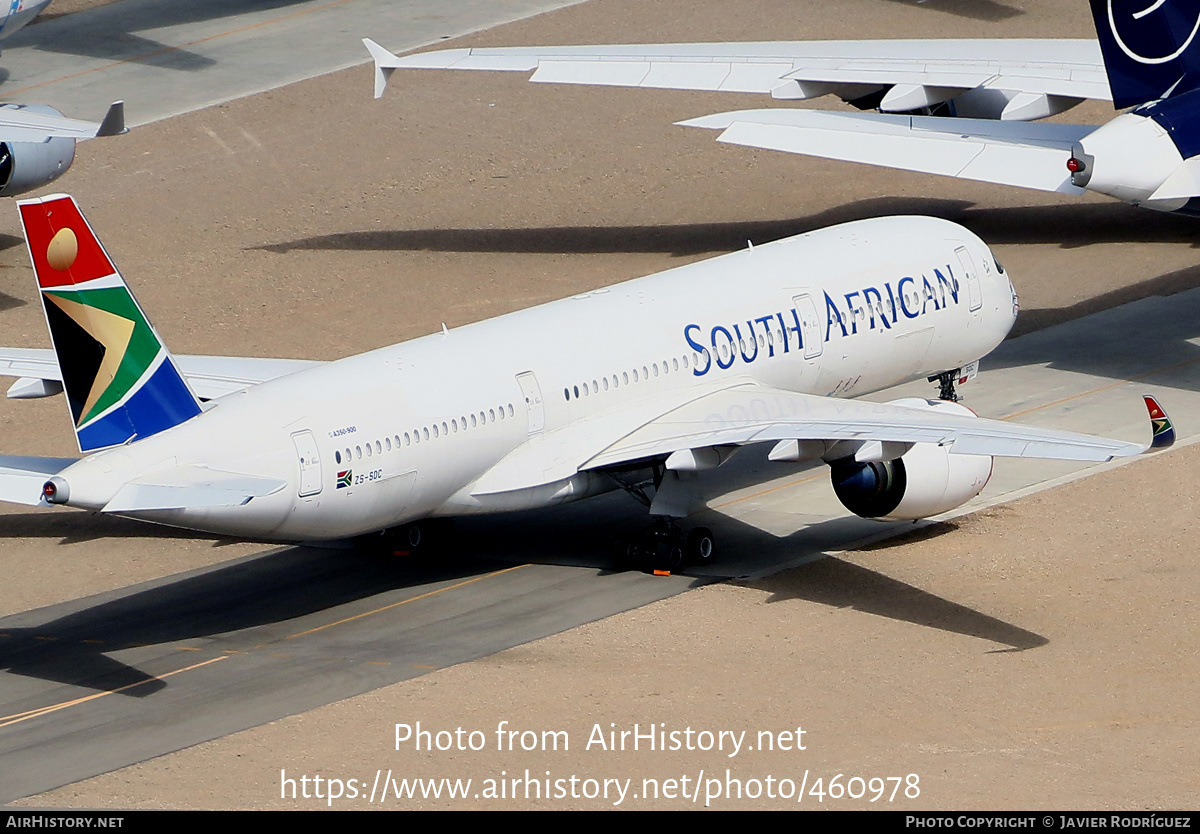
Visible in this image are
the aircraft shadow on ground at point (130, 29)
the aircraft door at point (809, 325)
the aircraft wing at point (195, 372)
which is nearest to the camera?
the aircraft wing at point (195, 372)

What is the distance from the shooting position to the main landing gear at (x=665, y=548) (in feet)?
91.9

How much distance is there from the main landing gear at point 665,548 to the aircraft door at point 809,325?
3893 millimetres

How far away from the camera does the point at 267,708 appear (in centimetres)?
2342

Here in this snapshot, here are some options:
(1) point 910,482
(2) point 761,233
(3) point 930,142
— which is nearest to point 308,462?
(1) point 910,482

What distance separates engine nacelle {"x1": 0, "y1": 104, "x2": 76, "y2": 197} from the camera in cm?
4344

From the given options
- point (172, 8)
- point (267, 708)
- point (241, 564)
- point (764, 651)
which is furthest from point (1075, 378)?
point (172, 8)

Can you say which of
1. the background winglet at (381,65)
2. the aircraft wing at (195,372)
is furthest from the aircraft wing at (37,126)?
the aircraft wing at (195,372)

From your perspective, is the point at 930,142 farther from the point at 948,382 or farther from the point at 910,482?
the point at 910,482

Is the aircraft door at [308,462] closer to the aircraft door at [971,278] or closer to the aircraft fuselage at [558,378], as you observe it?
the aircraft fuselage at [558,378]

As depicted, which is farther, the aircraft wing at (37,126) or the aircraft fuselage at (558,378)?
the aircraft wing at (37,126)

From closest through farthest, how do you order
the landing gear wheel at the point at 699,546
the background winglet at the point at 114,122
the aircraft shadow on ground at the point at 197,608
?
1. the aircraft shadow on ground at the point at 197,608
2. the landing gear wheel at the point at 699,546
3. the background winglet at the point at 114,122

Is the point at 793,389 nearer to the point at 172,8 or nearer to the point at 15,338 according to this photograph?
the point at 15,338
